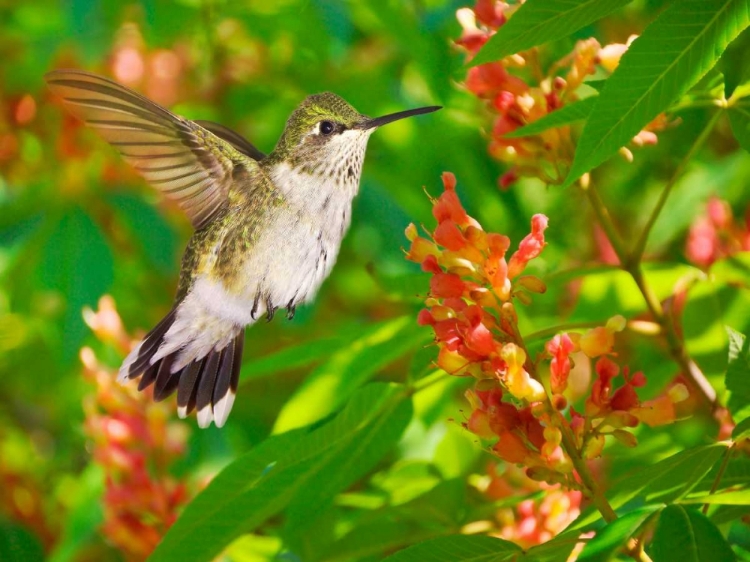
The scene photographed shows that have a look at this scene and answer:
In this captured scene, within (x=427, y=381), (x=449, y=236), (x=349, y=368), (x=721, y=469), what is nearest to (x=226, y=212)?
(x=349, y=368)

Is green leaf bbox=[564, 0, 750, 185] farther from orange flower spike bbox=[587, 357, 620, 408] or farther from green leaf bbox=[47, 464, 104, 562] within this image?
green leaf bbox=[47, 464, 104, 562]

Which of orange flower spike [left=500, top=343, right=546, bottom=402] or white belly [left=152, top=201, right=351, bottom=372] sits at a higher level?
white belly [left=152, top=201, right=351, bottom=372]

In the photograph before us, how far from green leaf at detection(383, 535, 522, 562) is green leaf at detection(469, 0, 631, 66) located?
27.6 inches

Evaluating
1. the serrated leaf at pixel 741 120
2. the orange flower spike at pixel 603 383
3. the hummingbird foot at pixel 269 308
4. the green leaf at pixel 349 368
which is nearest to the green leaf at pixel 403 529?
the green leaf at pixel 349 368

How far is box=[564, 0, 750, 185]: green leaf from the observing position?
135 centimetres

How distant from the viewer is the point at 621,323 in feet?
5.35

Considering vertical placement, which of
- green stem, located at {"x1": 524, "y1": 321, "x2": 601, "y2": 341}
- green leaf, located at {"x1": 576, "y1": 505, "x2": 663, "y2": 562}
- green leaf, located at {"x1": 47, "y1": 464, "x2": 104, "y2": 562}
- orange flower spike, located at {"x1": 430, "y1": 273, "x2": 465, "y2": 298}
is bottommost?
green leaf, located at {"x1": 47, "y1": 464, "x2": 104, "y2": 562}

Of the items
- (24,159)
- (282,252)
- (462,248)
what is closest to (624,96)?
(462,248)

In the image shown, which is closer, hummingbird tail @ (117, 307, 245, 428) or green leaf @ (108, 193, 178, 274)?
hummingbird tail @ (117, 307, 245, 428)

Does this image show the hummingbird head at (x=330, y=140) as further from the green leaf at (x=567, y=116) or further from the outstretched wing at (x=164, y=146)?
the green leaf at (x=567, y=116)

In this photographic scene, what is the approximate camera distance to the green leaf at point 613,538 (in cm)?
126

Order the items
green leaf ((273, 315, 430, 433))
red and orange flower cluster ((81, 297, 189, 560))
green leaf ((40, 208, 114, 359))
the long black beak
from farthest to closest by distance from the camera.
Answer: green leaf ((40, 208, 114, 359)), red and orange flower cluster ((81, 297, 189, 560)), green leaf ((273, 315, 430, 433)), the long black beak

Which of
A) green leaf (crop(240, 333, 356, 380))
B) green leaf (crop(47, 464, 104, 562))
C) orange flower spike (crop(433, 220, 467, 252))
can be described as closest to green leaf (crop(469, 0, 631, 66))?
orange flower spike (crop(433, 220, 467, 252))

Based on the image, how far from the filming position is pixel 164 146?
2.12 meters
